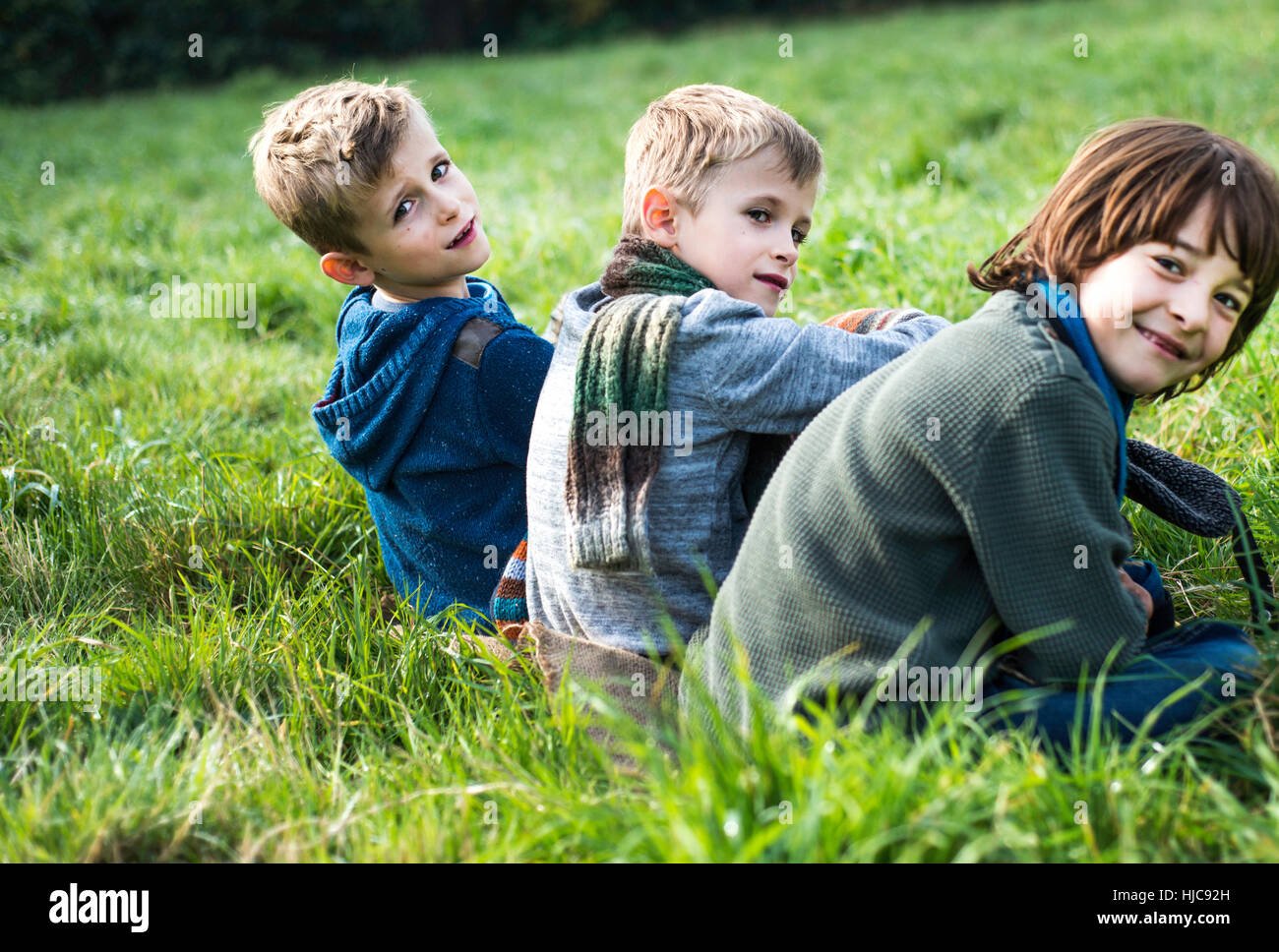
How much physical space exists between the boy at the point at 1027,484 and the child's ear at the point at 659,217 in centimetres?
67

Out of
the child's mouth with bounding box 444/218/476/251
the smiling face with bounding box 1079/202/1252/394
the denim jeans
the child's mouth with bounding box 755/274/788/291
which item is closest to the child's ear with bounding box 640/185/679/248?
the child's mouth with bounding box 755/274/788/291

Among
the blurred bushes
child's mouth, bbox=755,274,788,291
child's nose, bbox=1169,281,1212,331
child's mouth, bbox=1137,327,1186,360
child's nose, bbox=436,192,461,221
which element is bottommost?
child's mouth, bbox=1137,327,1186,360

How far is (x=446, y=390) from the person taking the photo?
2.45 m

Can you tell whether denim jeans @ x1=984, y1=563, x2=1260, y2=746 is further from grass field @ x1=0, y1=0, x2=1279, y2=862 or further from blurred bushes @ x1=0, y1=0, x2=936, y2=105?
blurred bushes @ x1=0, y1=0, x2=936, y2=105

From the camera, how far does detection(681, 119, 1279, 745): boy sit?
5.59 ft

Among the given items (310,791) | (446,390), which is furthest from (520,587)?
(310,791)

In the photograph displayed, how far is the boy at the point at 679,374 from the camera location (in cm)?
201

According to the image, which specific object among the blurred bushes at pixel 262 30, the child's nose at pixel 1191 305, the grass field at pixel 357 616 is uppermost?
the blurred bushes at pixel 262 30

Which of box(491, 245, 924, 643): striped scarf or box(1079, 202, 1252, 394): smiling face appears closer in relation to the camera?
box(1079, 202, 1252, 394): smiling face

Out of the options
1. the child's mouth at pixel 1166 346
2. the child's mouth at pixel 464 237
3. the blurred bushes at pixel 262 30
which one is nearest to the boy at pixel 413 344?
the child's mouth at pixel 464 237

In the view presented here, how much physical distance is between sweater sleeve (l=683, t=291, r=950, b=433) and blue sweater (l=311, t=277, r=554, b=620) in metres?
0.57

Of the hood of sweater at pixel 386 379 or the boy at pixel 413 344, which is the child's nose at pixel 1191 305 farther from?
the hood of sweater at pixel 386 379

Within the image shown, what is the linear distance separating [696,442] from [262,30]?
21.9 meters

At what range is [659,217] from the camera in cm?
234
